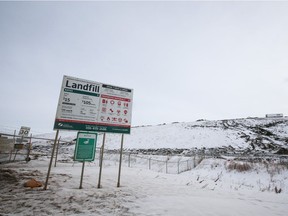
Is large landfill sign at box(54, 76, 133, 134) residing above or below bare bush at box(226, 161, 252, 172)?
above

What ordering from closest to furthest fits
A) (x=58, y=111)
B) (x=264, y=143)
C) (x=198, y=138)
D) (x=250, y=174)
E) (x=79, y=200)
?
(x=79, y=200), (x=58, y=111), (x=250, y=174), (x=264, y=143), (x=198, y=138)

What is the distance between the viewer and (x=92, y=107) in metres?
6.54

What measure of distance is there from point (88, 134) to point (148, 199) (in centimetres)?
335

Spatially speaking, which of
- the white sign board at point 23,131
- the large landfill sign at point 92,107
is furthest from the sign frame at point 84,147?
the white sign board at point 23,131

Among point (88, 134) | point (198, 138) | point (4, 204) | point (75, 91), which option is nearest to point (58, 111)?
point (75, 91)

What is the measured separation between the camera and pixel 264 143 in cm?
2942

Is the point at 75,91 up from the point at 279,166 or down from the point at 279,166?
Result: up

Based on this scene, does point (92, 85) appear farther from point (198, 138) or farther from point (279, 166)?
point (198, 138)

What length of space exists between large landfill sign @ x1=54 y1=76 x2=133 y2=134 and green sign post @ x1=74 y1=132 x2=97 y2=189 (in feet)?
1.04

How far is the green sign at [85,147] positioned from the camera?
614cm

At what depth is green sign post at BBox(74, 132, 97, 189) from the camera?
20.1ft

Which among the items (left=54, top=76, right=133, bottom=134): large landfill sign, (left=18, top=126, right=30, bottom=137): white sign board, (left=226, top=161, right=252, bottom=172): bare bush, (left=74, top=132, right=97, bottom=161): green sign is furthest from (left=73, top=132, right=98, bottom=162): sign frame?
(left=18, top=126, right=30, bottom=137): white sign board

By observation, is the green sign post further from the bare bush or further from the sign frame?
the bare bush

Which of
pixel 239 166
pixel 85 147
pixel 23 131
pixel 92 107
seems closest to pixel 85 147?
pixel 85 147
